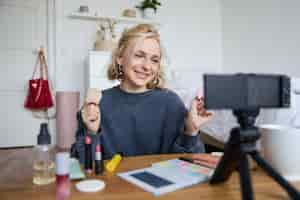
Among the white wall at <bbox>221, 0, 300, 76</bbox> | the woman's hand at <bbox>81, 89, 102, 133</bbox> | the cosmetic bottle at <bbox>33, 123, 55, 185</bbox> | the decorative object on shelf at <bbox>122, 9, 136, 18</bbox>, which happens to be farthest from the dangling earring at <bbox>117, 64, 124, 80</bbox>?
the decorative object on shelf at <bbox>122, 9, 136, 18</bbox>

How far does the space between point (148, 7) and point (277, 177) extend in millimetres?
2949

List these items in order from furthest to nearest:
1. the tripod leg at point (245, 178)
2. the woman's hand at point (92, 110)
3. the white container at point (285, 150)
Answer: the woman's hand at point (92, 110)
the white container at point (285, 150)
the tripod leg at point (245, 178)

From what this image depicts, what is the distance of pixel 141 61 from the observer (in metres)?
0.81

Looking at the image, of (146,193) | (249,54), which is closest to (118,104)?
(146,193)

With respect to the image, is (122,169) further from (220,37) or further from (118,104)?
(220,37)

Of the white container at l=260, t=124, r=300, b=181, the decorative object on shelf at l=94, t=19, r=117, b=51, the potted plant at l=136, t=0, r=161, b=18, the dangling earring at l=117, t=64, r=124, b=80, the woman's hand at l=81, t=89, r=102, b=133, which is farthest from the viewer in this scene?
the potted plant at l=136, t=0, r=161, b=18

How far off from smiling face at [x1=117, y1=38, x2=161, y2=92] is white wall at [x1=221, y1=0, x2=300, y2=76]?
199 cm

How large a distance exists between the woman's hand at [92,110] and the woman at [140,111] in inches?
4.4

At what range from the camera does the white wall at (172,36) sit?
115 inches

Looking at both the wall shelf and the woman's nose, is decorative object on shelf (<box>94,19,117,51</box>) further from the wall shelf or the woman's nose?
the woman's nose

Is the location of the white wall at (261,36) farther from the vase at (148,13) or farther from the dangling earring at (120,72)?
the dangling earring at (120,72)

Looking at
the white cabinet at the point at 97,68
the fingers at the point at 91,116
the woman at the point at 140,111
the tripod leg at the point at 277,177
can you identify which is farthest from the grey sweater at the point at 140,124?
the white cabinet at the point at 97,68

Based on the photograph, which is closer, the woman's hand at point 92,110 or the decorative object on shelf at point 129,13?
the woman's hand at point 92,110

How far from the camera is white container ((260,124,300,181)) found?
470 millimetres
